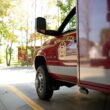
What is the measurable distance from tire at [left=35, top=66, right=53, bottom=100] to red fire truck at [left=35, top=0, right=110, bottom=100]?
1.15ft

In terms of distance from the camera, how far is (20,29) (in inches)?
1391

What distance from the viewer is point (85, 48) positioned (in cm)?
611

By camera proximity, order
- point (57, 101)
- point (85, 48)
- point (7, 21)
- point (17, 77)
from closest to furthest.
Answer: point (85, 48), point (57, 101), point (17, 77), point (7, 21)

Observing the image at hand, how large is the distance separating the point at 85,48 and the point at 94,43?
1.17 feet

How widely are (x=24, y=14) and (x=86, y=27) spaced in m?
29.1

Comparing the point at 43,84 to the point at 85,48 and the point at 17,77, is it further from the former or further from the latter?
the point at 17,77

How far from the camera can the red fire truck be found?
5453 millimetres

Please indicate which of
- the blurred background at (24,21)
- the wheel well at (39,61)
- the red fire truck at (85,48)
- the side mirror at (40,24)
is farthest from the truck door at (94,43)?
the blurred background at (24,21)

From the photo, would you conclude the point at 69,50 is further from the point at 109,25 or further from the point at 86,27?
the point at 109,25

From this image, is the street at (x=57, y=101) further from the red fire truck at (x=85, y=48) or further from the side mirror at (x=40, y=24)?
the side mirror at (x=40, y=24)

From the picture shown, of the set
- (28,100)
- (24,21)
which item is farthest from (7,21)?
(28,100)

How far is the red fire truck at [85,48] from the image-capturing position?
5453 millimetres

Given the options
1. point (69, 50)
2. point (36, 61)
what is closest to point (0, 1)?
point (36, 61)

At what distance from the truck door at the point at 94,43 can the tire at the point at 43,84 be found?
2.65 meters
